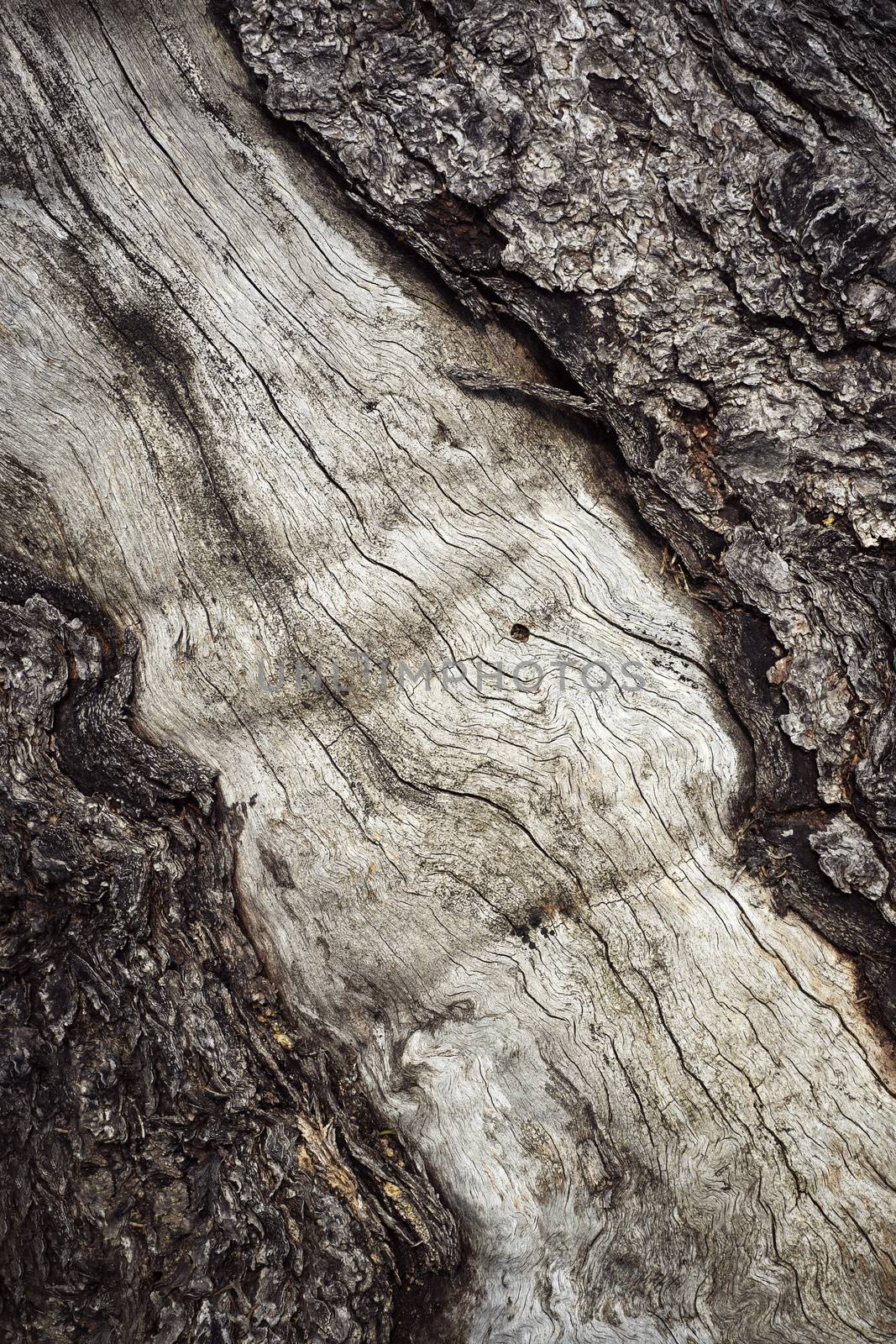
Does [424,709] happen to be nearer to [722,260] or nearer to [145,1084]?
[145,1084]

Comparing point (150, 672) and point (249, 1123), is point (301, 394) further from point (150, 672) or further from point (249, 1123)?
point (249, 1123)

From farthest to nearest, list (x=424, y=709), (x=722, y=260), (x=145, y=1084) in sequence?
(x=424, y=709) → (x=145, y=1084) → (x=722, y=260)

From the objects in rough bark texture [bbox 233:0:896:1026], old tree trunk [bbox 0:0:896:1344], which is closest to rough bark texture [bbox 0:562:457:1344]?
old tree trunk [bbox 0:0:896:1344]

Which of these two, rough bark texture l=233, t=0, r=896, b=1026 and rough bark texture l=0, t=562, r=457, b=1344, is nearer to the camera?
rough bark texture l=233, t=0, r=896, b=1026

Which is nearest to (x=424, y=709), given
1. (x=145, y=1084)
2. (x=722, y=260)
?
(x=145, y=1084)

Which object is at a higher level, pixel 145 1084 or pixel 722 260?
pixel 722 260

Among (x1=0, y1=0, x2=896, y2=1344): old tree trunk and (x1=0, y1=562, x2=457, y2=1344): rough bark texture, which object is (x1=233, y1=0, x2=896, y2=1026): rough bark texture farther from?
(x1=0, y1=562, x2=457, y2=1344): rough bark texture
